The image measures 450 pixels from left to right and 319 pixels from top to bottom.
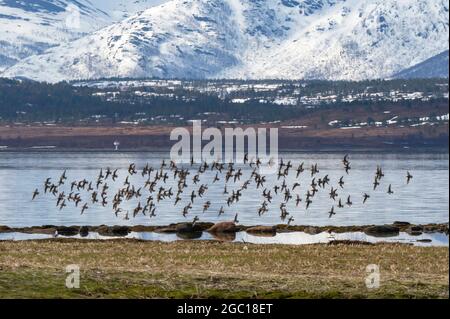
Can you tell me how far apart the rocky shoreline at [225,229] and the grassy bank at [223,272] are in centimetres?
2583

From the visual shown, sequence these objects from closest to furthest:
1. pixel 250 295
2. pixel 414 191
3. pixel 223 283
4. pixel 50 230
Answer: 1. pixel 250 295
2. pixel 223 283
3. pixel 50 230
4. pixel 414 191

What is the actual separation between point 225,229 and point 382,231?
430 inches

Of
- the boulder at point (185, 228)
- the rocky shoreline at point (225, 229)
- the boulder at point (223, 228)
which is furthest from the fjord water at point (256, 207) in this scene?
the boulder at point (223, 228)

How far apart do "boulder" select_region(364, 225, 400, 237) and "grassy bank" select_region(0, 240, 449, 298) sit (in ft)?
80.3

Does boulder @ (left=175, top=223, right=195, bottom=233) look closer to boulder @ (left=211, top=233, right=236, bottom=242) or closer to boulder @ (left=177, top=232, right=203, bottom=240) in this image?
boulder @ (left=177, top=232, right=203, bottom=240)

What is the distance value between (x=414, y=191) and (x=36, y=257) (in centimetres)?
10587

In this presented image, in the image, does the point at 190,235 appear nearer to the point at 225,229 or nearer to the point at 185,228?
the point at 225,229

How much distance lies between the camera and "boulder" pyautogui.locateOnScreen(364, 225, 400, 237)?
75.8 m

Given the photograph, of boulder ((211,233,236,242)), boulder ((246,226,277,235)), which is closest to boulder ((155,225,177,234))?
boulder ((211,233,236,242))

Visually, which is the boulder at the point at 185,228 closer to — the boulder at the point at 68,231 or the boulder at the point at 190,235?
the boulder at the point at 190,235

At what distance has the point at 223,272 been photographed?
35.4 meters
